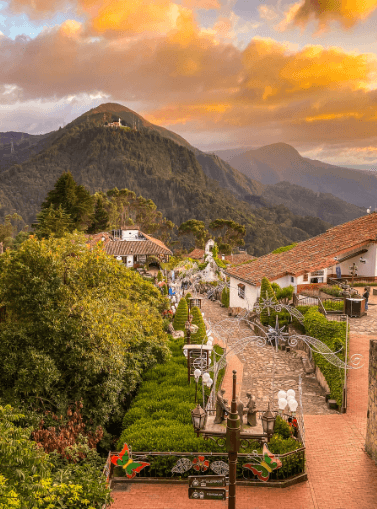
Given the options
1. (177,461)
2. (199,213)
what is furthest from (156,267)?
(199,213)

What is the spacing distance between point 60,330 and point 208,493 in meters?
6.18

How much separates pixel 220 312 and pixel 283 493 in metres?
19.6

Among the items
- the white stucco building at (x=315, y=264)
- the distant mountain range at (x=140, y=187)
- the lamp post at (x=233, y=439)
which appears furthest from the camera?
the distant mountain range at (x=140, y=187)

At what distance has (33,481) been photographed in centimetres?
686

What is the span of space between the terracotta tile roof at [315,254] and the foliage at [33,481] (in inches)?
729

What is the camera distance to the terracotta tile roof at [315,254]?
25.3 metres

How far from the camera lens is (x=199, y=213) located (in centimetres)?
15712

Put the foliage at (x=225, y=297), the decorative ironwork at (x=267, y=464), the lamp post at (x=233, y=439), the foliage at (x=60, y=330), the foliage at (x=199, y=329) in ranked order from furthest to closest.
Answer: the foliage at (x=225, y=297) < the foliage at (x=199, y=329) < the foliage at (x=60, y=330) < the decorative ironwork at (x=267, y=464) < the lamp post at (x=233, y=439)

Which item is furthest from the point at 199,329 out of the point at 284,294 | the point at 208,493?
the point at 208,493

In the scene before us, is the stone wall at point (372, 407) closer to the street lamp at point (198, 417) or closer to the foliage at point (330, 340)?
the foliage at point (330, 340)

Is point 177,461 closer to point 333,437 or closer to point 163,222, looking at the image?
point 333,437

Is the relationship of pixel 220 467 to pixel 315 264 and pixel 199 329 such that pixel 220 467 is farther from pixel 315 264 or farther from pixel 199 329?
pixel 315 264

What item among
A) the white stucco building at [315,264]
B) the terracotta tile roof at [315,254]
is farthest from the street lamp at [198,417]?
the terracotta tile roof at [315,254]

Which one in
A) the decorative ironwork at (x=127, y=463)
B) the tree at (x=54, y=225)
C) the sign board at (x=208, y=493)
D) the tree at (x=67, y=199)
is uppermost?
the tree at (x=67, y=199)
